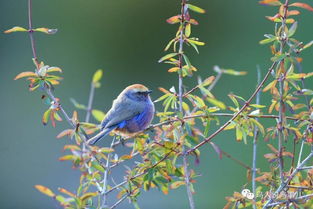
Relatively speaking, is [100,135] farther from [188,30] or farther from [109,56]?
[109,56]

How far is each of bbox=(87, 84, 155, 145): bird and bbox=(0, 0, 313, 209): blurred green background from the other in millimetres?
4463

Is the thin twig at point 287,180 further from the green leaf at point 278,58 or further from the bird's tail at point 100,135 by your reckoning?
the bird's tail at point 100,135

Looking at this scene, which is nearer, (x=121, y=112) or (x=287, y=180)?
(x=287, y=180)

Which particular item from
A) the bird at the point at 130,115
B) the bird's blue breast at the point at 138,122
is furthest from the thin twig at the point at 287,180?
the bird's blue breast at the point at 138,122

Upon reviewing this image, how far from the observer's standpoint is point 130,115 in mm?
4367

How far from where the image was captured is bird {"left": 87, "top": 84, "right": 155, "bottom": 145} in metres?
4.11

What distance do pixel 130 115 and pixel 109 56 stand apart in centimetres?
591

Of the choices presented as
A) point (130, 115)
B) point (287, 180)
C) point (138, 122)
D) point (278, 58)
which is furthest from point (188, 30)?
point (130, 115)

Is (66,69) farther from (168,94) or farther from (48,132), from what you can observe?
(168,94)

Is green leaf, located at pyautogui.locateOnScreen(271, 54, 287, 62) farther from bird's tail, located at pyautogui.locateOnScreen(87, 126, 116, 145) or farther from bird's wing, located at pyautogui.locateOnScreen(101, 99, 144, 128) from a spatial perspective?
bird's wing, located at pyautogui.locateOnScreen(101, 99, 144, 128)

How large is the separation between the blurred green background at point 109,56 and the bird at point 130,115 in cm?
446

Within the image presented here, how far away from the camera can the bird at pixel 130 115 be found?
162 inches

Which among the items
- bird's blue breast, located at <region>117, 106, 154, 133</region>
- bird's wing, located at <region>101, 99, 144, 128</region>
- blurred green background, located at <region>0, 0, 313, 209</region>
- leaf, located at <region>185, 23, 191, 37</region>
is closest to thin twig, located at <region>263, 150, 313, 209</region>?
leaf, located at <region>185, 23, 191, 37</region>

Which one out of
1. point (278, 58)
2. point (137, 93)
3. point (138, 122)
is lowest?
point (278, 58)
